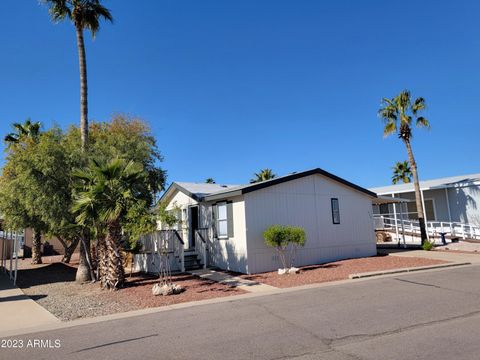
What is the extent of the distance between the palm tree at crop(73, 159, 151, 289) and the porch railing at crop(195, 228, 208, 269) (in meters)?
4.34

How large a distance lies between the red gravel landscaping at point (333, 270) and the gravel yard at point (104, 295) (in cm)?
186

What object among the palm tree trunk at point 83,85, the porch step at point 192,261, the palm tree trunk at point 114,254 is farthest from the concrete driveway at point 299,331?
the palm tree trunk at point 83,85

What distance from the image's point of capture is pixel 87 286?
13117mm

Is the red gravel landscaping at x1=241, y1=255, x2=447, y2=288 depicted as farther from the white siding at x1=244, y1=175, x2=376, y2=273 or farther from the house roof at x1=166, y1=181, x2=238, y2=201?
the house roof at x1=166, y1=181, x2=238, y2=201

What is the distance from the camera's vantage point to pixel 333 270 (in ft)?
44.1

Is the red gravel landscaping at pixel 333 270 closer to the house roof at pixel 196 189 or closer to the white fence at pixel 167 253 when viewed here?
the white fence at pixel 167 253

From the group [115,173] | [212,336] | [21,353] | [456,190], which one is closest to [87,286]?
[115,173]

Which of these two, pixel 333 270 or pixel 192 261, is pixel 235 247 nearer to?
pixel 192 261

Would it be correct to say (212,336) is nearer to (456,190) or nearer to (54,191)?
(54,191)

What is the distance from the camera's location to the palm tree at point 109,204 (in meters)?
11.2

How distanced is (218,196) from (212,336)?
8.84 meters

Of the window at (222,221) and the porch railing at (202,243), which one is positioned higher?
the window at (222,221)

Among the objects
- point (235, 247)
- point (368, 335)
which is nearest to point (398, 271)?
point (235, 247)

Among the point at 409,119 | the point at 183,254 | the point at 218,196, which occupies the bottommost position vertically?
the point at 183,254
